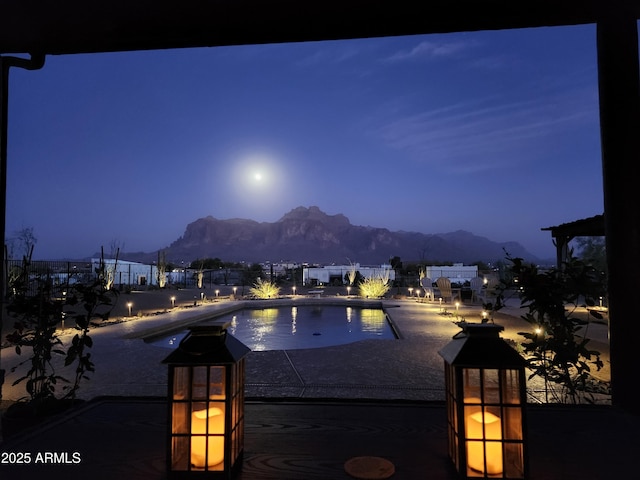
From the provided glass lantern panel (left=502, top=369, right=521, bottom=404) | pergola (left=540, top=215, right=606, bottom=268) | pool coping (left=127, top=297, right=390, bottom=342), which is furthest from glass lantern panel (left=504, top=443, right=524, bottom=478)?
pergola (left=540, top=215, right=606, bottom=268)

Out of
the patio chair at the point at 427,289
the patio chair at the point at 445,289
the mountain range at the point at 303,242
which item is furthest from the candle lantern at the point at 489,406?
the mountain range at the point at 303,242

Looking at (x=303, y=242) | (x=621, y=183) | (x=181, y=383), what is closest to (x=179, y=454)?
(x=181, y=383)

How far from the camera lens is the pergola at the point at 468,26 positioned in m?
2.01

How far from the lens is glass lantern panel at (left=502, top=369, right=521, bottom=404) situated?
4.12 ft

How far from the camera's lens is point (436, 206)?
236 feet

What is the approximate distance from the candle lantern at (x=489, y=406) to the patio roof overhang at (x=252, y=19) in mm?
1796

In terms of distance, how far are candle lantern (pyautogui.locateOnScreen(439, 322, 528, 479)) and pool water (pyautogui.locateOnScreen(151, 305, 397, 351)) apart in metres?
5.04

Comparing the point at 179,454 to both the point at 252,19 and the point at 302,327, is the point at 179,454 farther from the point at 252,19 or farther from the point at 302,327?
the point at 302,327

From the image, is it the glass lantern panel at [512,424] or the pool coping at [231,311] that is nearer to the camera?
the glass lantern panel at [512,424]

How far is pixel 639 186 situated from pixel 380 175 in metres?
46.7

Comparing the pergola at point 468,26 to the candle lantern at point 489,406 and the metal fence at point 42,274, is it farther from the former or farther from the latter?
the metal fence at point 42,274

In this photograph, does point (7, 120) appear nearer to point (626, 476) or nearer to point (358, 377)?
point (358, 377)

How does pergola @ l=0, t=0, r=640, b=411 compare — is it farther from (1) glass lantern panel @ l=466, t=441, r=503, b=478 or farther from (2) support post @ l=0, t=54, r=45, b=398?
(1) glass lantern panel @ l=466, t=441, r=503, b=478

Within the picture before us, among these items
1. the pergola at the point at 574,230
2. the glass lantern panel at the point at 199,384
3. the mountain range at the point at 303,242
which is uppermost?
the mountain range at the point at 303,242
